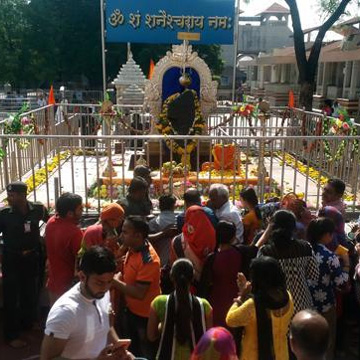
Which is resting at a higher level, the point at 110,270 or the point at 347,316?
the point at 110,270

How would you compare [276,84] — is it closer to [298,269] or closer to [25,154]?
[25,154]

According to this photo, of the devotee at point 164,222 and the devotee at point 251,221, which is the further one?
the devotee at point 251,221

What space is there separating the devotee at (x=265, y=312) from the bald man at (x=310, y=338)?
1.77ft

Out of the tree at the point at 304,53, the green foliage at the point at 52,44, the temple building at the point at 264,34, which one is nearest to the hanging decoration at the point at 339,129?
the tree at the point at 304,53

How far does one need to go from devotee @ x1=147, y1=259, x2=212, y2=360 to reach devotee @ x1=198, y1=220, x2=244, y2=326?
1.63 ft

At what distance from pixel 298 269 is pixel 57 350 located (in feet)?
5.24

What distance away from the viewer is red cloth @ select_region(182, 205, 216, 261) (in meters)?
3.28

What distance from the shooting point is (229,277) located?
312 centimetres

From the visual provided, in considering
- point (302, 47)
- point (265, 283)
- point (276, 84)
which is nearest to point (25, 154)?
point (265, 283)

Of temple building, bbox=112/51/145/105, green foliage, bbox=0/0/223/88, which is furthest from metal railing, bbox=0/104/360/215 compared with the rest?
green foliage, bbox=0/0/223/88

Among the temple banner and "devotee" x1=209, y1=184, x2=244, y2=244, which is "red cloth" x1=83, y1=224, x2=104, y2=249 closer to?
"devotee" x1=209, y1=184, x2=244, y2=244

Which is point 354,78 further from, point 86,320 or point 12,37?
point 86,320

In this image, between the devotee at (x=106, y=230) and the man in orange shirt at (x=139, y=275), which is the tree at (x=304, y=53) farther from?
the man in orange shirt at (x=139, y=275)

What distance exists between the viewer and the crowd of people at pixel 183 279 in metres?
2.24
